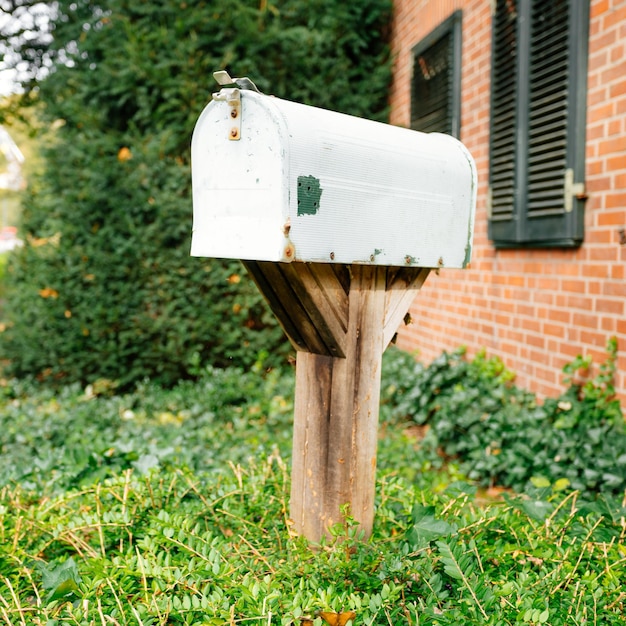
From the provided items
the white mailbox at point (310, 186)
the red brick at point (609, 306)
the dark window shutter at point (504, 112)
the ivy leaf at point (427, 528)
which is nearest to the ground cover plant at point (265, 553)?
the ivy leaf at point (427, 528)

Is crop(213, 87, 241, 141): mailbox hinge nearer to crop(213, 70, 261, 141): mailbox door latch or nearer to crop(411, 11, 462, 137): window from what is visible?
crop(213, 70, 261, 141): mailbox door latch

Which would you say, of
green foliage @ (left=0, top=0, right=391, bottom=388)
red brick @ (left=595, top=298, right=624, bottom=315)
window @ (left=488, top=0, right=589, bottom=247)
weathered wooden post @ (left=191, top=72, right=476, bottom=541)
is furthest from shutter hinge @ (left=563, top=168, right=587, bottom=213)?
green foliage @ (left=0, top=0, right=391, bottom=388)

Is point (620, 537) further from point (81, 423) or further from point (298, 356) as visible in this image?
point (81, 423)

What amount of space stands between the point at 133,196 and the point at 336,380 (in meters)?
3.54

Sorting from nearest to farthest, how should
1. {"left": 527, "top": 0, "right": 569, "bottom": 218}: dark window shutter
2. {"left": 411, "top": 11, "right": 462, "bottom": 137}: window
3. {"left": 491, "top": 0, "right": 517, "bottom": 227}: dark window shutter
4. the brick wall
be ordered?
1. the brick wall
2. {"left": 527, "top": 0, "right": 569, "bottom": 218}: dark window shutter
3. {"left": 491, "top": 0, "right": 517, "bottom": 227}: dark window shutter
4. {"left": 411, "top": 11, "right": 462, "bottom": 137}: window

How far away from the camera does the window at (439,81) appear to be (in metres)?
4.82

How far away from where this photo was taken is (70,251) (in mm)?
4973

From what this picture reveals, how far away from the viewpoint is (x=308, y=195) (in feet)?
5.46

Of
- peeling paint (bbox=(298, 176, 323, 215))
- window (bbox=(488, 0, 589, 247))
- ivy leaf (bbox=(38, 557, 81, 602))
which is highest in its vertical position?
window (bbox=(488, 0, 589, 247))

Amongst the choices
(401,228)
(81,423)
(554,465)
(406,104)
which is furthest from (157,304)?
(401,228)

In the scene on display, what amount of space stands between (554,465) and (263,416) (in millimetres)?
2055

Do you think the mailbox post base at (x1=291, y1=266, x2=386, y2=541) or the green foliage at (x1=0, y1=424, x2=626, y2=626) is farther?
the mailbox post base at (x1=291, y1=266, x2=386, y2=541)

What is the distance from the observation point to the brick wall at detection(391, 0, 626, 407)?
3076mm

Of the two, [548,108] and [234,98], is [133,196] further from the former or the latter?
[234,98]
